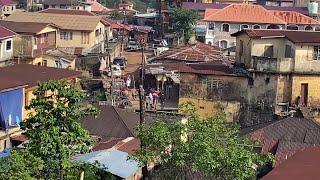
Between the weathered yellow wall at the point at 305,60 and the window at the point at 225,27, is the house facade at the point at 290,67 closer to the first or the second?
the weathered yellow wall at the point at 305,60

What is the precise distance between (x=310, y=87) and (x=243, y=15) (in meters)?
22.3

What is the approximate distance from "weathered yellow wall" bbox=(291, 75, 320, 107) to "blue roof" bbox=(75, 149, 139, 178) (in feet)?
44.7

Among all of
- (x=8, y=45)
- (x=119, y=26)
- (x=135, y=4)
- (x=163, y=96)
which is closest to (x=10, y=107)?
(x=163, y=96)

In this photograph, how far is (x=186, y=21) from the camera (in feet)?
182

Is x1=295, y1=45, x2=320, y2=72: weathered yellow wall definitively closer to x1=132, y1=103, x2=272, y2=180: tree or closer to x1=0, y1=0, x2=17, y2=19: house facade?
x1=132, y1=103, x2=272, y2=180: tree

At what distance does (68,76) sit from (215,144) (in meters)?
12.4

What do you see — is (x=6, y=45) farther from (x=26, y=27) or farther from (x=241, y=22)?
(x=241, y=22)

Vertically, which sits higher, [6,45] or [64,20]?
[64,20]

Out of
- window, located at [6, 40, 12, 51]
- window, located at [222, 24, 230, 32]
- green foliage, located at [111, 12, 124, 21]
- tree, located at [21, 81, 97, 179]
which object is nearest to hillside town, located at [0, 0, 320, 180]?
tree, located at [21, 81, 97, 179]

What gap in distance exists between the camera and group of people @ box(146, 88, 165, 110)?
32719 millimetres

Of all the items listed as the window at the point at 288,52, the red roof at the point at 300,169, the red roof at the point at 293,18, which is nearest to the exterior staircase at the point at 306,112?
the window at the point at 288,52

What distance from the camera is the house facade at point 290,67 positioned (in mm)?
31000

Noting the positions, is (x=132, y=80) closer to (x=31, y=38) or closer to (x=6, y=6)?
(x=31, y=38)

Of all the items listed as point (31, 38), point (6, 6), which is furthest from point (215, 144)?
point (6, 6)
